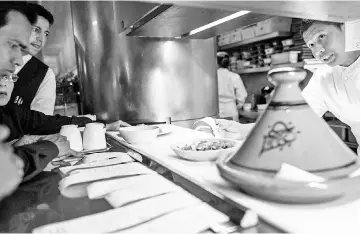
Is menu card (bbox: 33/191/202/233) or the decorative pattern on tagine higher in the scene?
the decorative pattern on tagine

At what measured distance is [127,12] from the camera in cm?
239

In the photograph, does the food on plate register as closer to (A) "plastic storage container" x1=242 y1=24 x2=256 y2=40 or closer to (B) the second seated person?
(B) the second seated person

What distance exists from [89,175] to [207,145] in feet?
1.38

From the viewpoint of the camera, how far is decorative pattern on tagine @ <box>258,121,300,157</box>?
684 millimetres

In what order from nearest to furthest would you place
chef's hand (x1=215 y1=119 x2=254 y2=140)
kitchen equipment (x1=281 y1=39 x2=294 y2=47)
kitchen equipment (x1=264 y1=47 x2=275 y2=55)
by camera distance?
chef's hand (x1=215 y1=119 x2=254 y2=140), kitchen equipment (x1=281 y1=39 x2=294 y2=47), kitchen equipment (x1=264 y1=47 x2=275 y2=55)

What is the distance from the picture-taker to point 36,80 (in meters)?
2.68

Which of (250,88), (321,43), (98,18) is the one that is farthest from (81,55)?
(250,88)

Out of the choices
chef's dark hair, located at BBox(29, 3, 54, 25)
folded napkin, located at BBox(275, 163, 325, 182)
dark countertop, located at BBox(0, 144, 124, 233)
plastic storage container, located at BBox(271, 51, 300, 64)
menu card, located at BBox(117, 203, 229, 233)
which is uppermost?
Result: chef's dark hair, located at BBox(29, 3, 54, 25)

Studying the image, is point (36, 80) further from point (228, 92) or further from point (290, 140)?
point (228, 92)

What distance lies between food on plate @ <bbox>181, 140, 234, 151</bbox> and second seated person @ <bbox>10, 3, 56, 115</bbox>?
180 cm

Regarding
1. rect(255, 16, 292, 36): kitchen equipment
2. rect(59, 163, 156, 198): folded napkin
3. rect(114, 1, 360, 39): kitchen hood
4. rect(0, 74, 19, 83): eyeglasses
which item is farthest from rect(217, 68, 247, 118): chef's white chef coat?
rect(59, 163, 156, 198): folded napkin

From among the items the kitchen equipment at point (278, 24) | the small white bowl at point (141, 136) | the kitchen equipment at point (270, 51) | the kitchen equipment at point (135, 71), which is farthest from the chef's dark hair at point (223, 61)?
the small white bowl at point (141, 136)

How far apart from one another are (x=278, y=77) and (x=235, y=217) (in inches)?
13.3

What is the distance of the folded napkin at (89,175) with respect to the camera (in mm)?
883
